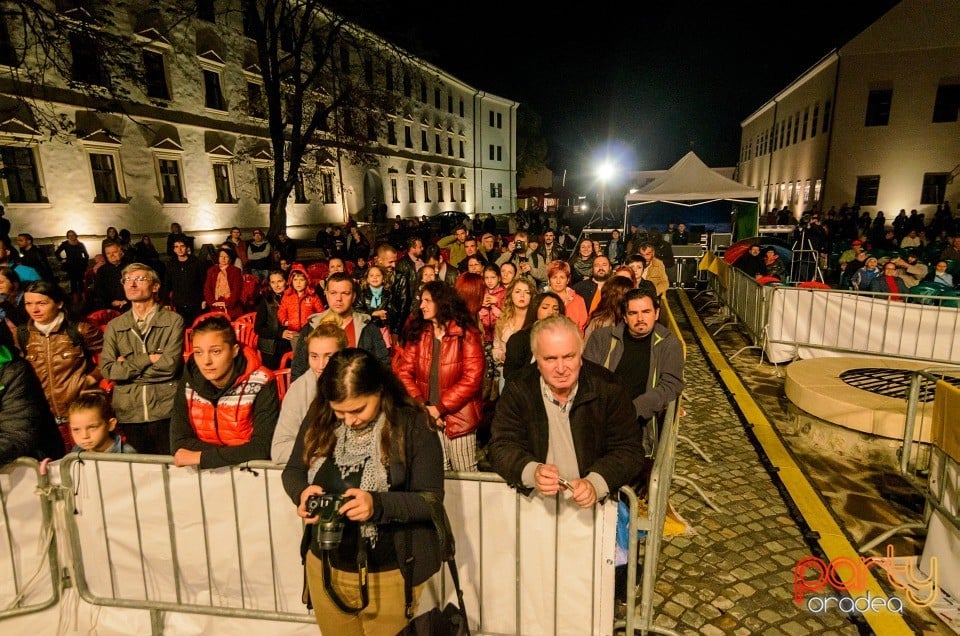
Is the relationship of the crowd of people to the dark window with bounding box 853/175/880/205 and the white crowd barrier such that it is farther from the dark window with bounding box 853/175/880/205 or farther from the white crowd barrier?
the dark window with bounding box 853/175/880/205

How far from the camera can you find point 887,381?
19.2 feet

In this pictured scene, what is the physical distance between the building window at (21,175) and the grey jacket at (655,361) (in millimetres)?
19397

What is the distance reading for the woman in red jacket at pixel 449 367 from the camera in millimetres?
4090

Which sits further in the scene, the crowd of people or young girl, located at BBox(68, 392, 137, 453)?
young girl, located at BBox(68, 392, 137, 453)

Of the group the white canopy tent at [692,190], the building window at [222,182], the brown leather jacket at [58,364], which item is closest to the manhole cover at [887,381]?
the brown leather jacket at [58,364]

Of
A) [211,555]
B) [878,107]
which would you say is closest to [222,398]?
[211,555]

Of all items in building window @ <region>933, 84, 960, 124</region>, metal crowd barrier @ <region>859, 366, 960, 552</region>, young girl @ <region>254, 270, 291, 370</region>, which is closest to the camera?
metal crowd barrier @ <region>859, 366, 960, 552</region>

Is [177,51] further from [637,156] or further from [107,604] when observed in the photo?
[637,156]

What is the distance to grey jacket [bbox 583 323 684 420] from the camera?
3.86m

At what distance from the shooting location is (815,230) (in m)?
16.3

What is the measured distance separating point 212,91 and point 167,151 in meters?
4.24

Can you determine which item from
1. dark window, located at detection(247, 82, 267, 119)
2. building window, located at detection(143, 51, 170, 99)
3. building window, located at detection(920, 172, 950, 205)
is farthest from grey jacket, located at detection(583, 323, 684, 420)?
building window, located at detection(920, 172, 950, 205)

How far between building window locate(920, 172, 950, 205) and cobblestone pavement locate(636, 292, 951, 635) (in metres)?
27.6

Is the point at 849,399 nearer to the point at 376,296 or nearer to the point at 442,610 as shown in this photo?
the point at 442,610
